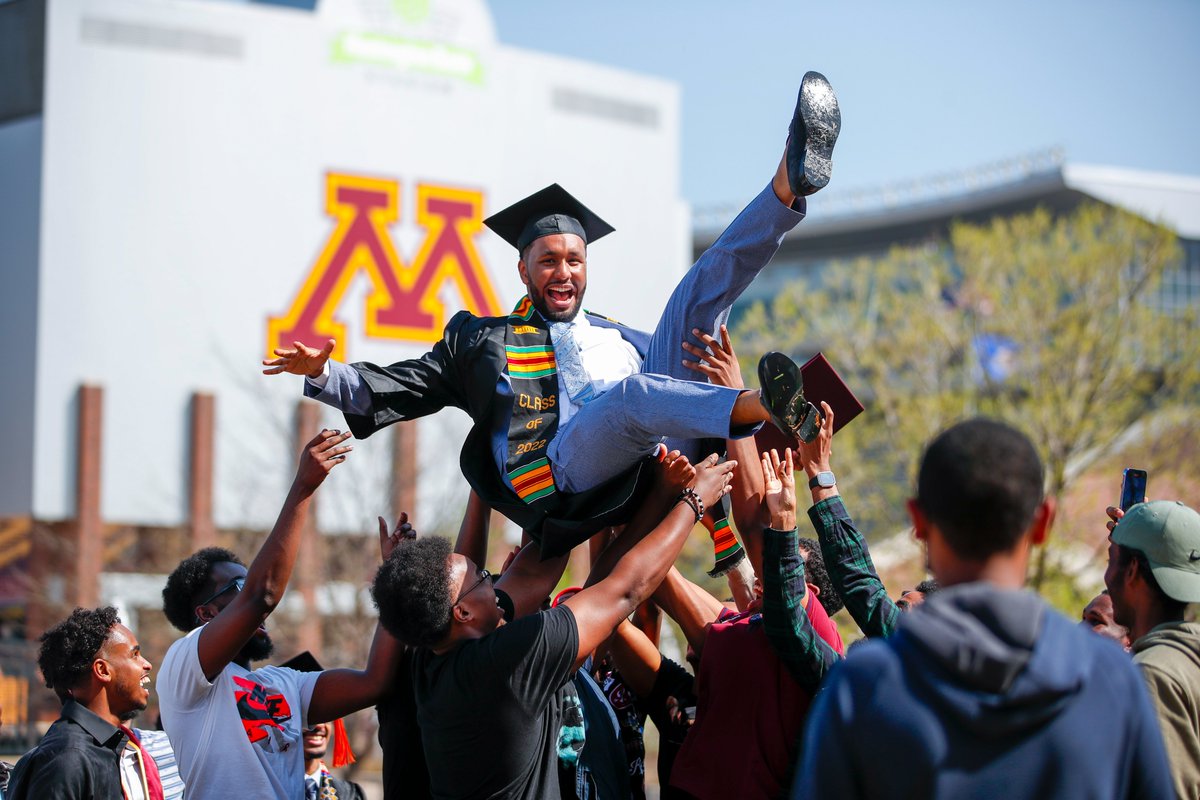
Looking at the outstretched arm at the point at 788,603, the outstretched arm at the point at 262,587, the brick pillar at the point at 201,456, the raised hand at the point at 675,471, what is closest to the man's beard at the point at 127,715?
the outstretched arm at the point at 262,587

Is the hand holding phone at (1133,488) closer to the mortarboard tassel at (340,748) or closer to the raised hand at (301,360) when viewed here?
the raised hand at (301,360)

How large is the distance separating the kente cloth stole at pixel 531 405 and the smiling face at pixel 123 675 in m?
1.43

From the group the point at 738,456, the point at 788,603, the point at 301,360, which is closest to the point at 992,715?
the point at 788,603

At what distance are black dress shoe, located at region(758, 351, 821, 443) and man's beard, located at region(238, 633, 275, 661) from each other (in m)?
2.11

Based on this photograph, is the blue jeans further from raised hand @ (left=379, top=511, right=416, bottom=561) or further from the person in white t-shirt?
the person in white t-shirt

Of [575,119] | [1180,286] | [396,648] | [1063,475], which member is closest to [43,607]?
[575,119]

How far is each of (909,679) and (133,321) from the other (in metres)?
25.2

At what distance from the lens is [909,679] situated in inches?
93.7

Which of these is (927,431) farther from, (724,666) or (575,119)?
(724,666)

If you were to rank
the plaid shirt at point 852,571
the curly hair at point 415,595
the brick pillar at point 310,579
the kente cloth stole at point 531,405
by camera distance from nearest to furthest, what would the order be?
the plaid shirt at point 852,571, the curly hair at point 415,595, the kente cloth stole at point 531,405, the brick pillar at point 310,579

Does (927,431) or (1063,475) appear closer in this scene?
(1063,475)

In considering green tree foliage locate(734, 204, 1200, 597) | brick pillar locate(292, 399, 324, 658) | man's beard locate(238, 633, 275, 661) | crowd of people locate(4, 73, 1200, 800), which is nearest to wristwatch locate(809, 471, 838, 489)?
crowd of people locate(4, 73, 1200, 800)

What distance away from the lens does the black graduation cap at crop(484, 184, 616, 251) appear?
5.20 meters

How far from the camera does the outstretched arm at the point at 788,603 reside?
3801mm
